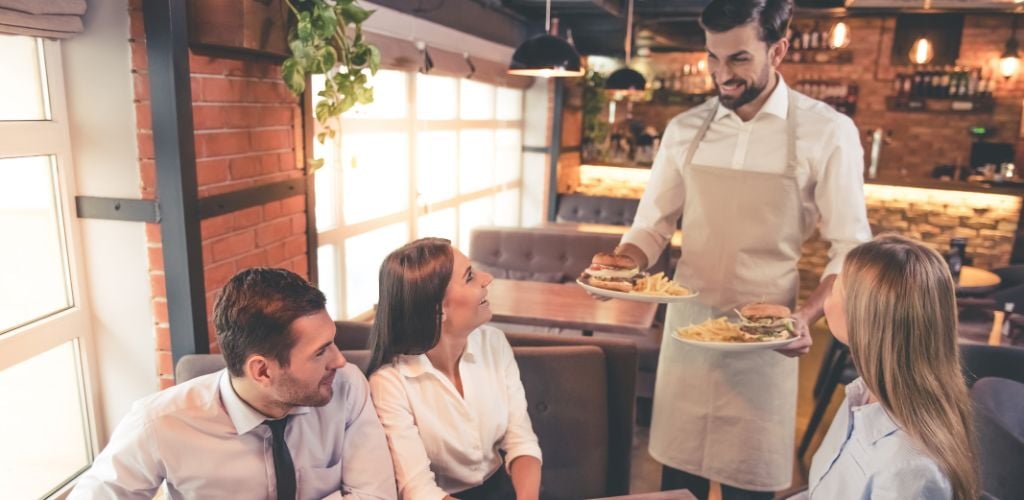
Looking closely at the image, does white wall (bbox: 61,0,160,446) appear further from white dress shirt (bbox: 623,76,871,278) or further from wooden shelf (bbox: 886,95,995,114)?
wooden shelf (bbox: 886,95,995,114)

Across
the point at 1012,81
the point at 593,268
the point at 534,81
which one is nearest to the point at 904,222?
the point at 1012,81

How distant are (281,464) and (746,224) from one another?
1.44 meters

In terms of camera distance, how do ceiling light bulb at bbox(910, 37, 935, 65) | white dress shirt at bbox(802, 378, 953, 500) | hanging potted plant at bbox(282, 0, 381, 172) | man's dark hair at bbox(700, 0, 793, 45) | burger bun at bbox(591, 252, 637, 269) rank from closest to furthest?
white dress shirt at bbox(802, 378, 953, 500) → man's dark hair at bbox(700, 0, 793, 45) → burger bun at bbox(591, 252, 637, 269) → hanging potted plant at bbox(282, 0, 381, 172) → ceiling light bulb at bbox(910, 37, 935, 65)

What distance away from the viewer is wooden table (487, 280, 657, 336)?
313 cm

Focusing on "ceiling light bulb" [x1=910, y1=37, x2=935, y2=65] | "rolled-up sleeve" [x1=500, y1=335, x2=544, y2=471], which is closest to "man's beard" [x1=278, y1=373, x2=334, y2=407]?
"rolled-up sleeve" [x1=500, y1=335, x2=544, y2=471]

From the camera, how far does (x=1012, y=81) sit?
23.0 ft

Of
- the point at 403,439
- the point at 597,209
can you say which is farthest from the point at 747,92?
the point at 597,209

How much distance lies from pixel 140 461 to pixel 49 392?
1066 mm

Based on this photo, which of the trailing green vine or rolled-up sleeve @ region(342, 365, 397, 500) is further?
the trailing green vine

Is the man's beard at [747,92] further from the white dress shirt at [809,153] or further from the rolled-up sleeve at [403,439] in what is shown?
the rolled-up sleeve at [403,439]

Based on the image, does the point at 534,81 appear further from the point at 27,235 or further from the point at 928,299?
the point at 928,299

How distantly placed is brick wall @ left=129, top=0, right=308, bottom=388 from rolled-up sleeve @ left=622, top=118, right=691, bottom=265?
133cm

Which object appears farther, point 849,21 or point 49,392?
point 849,21

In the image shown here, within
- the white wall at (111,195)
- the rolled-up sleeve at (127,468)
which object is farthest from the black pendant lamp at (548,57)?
the rolled-up sleeve at (127,468)
